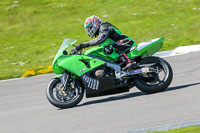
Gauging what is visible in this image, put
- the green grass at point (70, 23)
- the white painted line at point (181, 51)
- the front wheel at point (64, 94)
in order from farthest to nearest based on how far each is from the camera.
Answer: the green grass at point (70, 23)
the white painted line at point (181, 51)
the front wheel at point (64, 94)

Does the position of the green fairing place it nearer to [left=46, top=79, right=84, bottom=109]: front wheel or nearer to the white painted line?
[left=46, top=79, right=84, bottom=109]: front wheel

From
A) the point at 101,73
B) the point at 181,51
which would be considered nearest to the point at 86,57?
the point at 101,73

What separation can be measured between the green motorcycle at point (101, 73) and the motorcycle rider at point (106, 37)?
3.7 inches

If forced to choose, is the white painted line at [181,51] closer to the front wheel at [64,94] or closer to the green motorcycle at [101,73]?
the green motorcycle at [101,73]

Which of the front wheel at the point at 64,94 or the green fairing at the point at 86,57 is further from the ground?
the green fairing at the point at 86,57

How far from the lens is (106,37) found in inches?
279

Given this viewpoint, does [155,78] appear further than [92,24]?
Yes

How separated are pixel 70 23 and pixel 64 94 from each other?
9.31m

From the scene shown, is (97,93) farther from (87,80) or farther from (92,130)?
(92,130)

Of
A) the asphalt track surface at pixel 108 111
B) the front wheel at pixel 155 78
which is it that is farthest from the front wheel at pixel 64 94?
the front wheel at pixel 155 78

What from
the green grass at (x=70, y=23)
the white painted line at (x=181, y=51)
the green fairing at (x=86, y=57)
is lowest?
the green grass at (x=70, y=23)

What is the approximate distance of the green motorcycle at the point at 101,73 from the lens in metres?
6.98

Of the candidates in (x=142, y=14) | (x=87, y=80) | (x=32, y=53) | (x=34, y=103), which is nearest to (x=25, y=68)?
(x=32, y=53)

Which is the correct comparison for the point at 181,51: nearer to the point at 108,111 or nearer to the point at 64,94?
the point at 64,94
